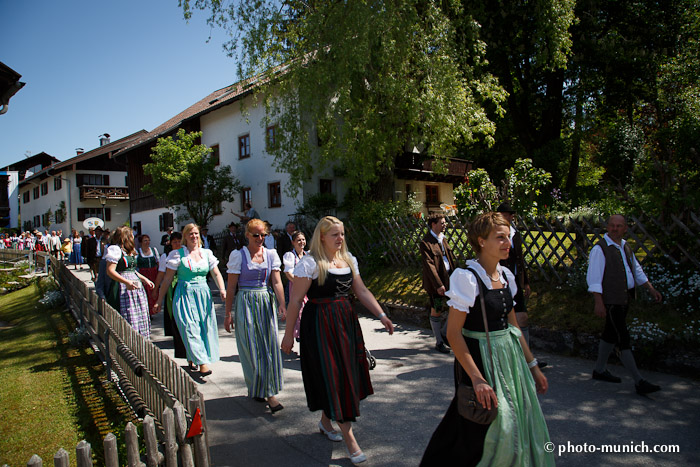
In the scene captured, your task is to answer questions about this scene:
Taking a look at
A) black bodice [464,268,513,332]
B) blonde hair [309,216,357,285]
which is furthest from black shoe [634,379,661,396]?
blonde hair [309,216,357,285]

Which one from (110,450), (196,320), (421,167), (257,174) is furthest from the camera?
(421,167)

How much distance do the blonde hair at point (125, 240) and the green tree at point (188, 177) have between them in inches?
624

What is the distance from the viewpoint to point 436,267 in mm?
7125

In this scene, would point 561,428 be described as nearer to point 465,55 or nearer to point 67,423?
point 67,423

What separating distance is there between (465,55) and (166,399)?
13642mm

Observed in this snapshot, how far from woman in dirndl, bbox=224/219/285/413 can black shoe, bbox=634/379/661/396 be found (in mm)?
3869

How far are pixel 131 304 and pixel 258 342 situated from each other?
9.16ft

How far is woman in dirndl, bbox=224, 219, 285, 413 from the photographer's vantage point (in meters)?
5.19

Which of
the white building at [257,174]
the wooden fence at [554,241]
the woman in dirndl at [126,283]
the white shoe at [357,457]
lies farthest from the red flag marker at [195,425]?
the white building at [257,174]

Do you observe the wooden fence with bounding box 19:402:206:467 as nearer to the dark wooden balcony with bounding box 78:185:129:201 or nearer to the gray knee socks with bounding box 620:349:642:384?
the gray knee socks with bounding box 620:349:642:384

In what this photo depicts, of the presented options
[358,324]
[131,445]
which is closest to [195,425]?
[131,445]

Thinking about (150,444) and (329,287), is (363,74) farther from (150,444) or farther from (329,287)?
(150,444)

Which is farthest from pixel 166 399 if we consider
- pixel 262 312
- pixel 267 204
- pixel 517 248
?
pixel 267 204

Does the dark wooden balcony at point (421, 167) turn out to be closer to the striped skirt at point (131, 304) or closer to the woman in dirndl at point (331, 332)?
the striped skirt at point (131, 304)
